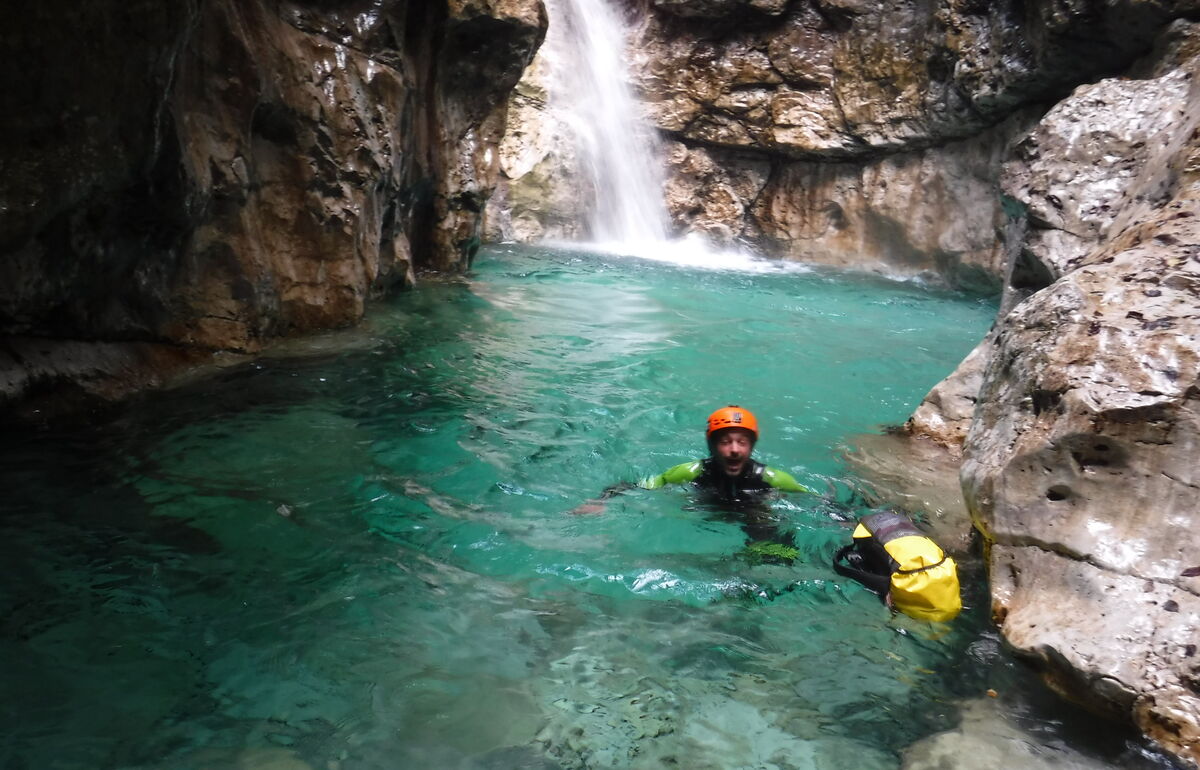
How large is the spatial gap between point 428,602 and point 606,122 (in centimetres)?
1521

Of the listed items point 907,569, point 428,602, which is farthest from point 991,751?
point 428,602

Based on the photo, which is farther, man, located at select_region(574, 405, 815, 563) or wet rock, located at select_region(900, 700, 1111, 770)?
man, located at select_region(574, 405, 815, 563)

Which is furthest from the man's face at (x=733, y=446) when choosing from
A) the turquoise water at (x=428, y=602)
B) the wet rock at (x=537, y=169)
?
the wet rock at (x=537, y=169)

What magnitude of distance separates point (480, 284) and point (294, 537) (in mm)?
7813

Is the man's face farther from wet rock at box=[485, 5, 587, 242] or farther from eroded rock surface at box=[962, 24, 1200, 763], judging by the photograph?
wet rock at box=[485, 5, 587, 242]

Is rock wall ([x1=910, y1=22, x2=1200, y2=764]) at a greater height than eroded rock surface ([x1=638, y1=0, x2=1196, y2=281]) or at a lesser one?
lesser

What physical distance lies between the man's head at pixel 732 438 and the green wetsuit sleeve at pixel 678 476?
0.56ft

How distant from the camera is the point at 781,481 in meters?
5.17

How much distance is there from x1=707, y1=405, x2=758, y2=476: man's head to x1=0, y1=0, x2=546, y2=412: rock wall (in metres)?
3.72

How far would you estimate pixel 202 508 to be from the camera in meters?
4.30

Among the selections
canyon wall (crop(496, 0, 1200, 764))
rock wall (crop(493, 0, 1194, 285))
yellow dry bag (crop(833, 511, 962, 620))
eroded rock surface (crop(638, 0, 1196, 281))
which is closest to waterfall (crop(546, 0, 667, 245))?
rock wall (crop(493, 0, 1194, 285))

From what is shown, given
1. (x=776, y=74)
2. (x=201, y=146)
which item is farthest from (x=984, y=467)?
(x=776, y=74)

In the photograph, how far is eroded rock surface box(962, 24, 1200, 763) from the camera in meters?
3.01

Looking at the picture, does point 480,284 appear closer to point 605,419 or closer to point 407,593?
point 605,419
